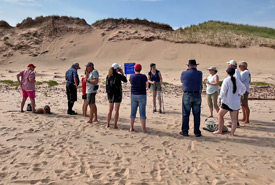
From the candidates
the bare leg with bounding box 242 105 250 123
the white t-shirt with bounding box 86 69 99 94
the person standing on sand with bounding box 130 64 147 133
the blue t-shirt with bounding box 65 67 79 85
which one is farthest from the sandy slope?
the blue t-shirt with bounding box 65 67 79 85

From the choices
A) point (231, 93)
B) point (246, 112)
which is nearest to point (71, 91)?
point (231, 93)

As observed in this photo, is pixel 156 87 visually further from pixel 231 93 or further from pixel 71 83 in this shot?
pixel 231 93

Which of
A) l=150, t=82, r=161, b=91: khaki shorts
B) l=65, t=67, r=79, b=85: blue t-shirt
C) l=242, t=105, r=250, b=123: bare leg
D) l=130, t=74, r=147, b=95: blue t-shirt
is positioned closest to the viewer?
l=130, t=74, r=147, b=95: blue t-shirt

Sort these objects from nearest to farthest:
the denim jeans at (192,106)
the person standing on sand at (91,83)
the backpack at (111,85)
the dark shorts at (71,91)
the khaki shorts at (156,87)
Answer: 1. the denim jeans at (192,106)
2. the backpack at (111,85)
3. the person standing on sand at (91,83)
4. the dark shorts at (71,91)
5. the khaki shorts at (156,87)

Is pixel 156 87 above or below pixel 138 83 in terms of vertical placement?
below

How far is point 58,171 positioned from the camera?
13.8 feet

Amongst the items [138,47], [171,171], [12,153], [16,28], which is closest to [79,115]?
[12,153]

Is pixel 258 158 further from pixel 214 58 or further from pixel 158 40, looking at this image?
pixel 158 40

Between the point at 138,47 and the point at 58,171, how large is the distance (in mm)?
32501

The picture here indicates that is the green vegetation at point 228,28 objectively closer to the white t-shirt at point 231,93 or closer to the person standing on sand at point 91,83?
the person standing on sand at point 91,83

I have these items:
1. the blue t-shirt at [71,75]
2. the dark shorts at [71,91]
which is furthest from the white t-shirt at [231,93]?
the dark shorts at [71,91]

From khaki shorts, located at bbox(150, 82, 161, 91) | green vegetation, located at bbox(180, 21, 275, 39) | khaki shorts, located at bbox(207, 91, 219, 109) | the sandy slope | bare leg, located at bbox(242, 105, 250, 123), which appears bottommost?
the sandy slope

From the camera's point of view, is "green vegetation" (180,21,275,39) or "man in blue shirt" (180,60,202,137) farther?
"green vegetation" (180,21,275,39)

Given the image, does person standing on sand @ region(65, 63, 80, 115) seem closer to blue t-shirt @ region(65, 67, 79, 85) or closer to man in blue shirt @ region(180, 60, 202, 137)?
blue t-shirt @ region(65, 67, 79, 85)
